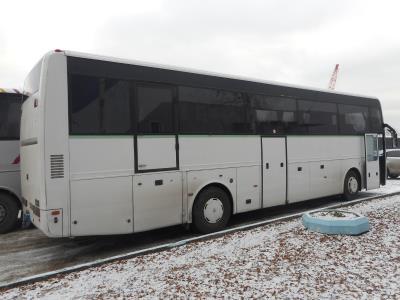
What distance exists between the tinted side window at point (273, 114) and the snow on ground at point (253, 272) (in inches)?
114

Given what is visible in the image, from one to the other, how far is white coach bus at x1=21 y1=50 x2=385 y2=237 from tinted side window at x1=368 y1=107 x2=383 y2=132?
3.10m

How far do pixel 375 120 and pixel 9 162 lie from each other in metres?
11.3

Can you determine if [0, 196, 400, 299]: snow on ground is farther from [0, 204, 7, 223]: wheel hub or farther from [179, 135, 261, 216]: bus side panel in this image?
[0, 204, 7, 223]: wheel hub

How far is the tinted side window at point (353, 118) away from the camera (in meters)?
10.7

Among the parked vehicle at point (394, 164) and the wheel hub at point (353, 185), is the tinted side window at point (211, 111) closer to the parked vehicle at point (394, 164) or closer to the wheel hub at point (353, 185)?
the wheel hub at point (353, 185)

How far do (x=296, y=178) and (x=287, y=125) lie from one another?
1436 millimetres

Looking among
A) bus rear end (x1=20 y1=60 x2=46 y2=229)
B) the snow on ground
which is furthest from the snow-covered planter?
bus rear end (x1=20 y1=60 x2=46 y2=229)

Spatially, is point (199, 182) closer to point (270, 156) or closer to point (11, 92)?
point (270, 156)

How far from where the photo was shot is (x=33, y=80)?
20.6ft

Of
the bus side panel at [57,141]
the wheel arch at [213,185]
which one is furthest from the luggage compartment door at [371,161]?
the bus side panel at [57,141]

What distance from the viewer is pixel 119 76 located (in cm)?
613

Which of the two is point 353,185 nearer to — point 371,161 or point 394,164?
point 371,161

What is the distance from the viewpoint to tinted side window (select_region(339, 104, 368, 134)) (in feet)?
35.0

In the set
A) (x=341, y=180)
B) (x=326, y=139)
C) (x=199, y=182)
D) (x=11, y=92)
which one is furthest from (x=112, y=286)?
(x=341, y=180)
